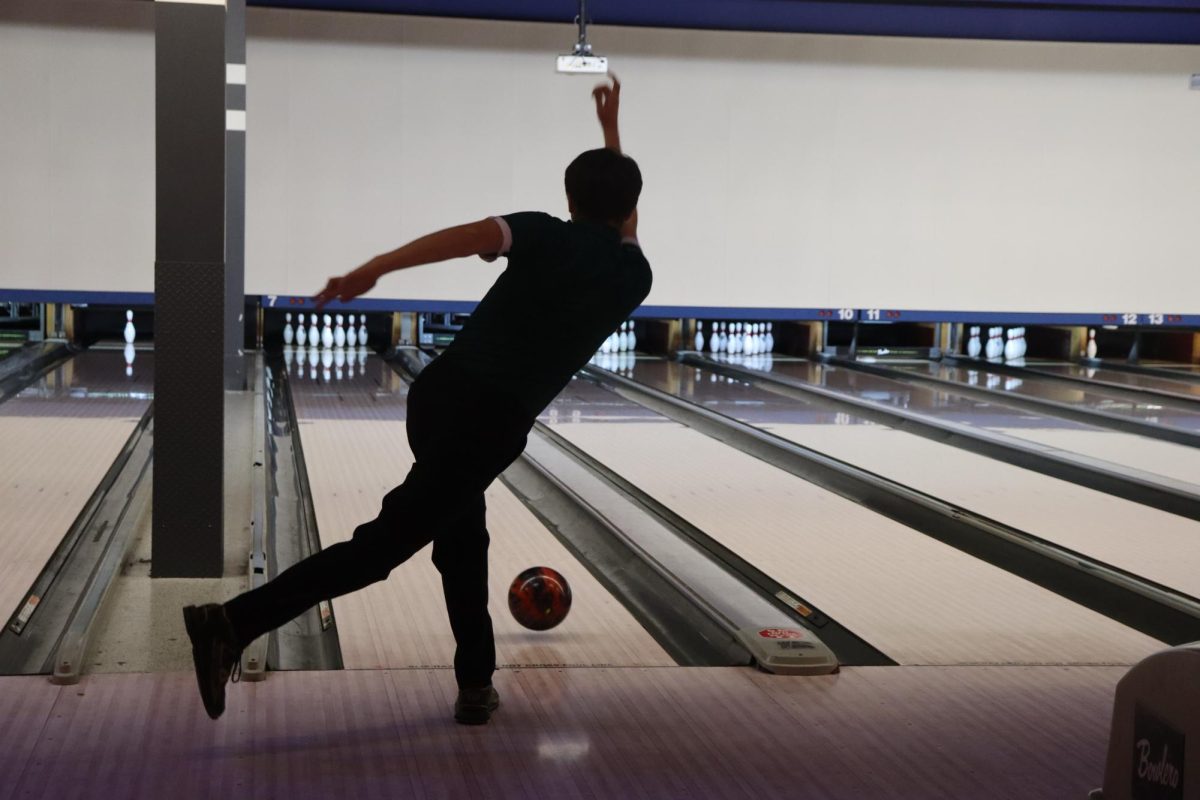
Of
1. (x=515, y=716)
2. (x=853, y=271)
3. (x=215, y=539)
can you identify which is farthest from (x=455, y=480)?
(x=853, y=271)

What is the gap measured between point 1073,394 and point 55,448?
5.84 metres

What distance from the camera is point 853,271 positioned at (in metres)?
10.0

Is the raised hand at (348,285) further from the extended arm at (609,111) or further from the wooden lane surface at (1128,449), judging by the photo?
the wooden lane surface at (1128,449)

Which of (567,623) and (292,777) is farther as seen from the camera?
(567,623)

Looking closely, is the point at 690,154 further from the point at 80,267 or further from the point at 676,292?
the point at 80,267

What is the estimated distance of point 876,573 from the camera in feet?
12.2

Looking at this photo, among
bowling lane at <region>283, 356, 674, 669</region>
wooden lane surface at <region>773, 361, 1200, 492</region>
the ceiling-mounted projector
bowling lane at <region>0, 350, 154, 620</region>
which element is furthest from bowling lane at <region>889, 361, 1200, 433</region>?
bowling lane at <region>0, 350, 154, 620</region>

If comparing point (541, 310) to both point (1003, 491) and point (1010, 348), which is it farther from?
point (1010, 348)

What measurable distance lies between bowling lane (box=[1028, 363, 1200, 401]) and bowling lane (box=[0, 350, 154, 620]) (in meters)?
6.07

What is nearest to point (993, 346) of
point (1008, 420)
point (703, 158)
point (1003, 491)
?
point (703, 158)

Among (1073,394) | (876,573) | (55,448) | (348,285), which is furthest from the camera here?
(1073,394)

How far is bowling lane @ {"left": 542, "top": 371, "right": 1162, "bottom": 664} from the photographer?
10.1 ft

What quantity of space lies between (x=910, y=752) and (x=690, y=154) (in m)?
7.91

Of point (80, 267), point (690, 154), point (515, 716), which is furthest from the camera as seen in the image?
point (690, 154)
